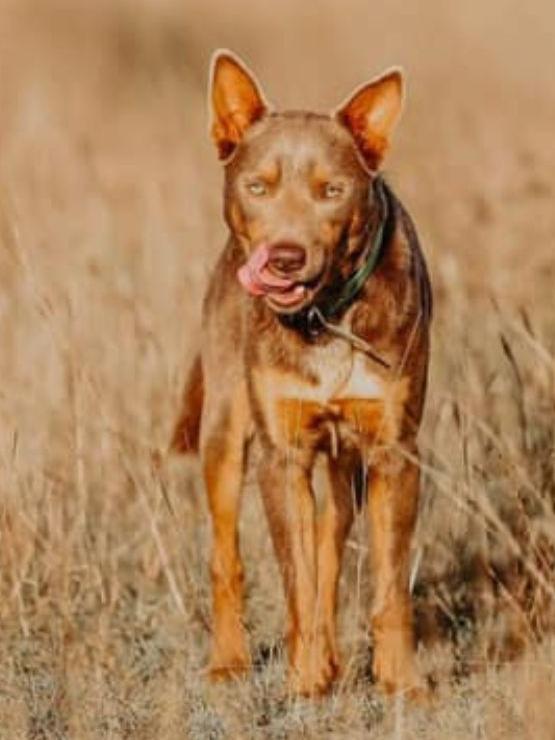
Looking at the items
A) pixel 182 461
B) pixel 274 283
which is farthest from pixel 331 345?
pixel 182 461

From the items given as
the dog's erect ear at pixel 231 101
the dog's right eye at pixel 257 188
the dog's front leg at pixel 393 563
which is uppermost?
the dog's erect ear at pixel 231 101

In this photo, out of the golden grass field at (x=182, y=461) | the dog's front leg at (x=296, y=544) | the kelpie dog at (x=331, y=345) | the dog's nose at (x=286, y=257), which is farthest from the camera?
the dog's front leg at (x=296, y=544)

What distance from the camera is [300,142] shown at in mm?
7750

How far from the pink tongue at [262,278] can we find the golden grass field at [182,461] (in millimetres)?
590

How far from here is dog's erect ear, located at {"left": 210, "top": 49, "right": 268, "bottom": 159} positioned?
794 cm

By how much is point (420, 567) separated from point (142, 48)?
988 centimetres

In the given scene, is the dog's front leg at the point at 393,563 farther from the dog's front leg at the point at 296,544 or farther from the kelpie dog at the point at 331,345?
the dog's front leg at the point at 296,544

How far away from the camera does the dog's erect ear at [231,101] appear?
794cm

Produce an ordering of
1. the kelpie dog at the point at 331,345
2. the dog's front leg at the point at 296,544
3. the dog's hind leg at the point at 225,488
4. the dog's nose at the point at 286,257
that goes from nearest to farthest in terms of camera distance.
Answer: the dog's nose at the point at 286,257, the kelpie dog at the point at 331,345, the dog's front leg at the point at 296,544, the dog's hind leg at the point at 225,488

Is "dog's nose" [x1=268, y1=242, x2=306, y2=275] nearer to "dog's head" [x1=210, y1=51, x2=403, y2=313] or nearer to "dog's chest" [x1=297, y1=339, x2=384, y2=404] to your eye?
"dog's head" [x1=210, y1=51, x2=403, y2=313]

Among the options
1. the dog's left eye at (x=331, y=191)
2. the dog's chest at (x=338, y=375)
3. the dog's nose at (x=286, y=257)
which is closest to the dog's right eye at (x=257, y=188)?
the dog's left eye at (x=331, y=191)

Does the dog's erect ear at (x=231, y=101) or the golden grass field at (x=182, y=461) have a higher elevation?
the dog's erect ear at (x=231, y=101)

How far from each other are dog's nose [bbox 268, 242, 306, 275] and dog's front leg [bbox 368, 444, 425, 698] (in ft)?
2.12

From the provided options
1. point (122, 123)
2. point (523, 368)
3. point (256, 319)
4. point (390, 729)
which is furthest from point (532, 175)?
point (122, 123)
